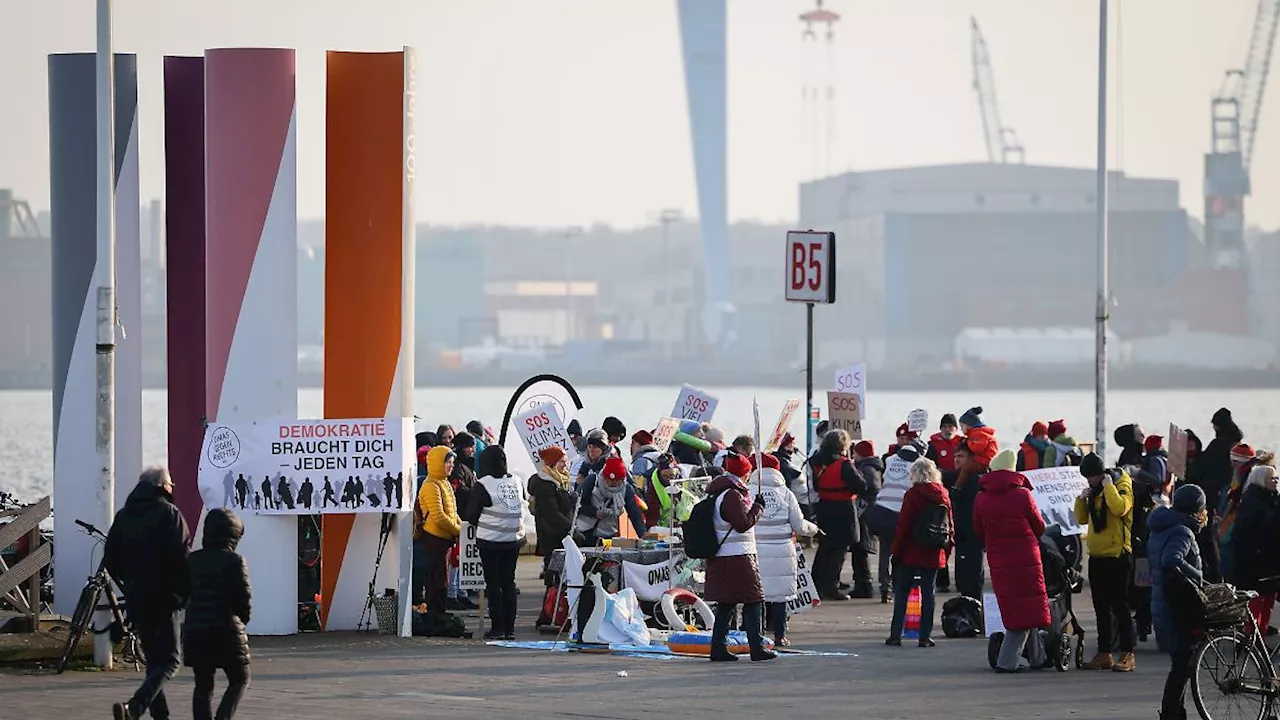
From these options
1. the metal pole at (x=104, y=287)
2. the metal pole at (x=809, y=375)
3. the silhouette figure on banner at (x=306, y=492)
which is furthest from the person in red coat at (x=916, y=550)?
the metal pole at (x=104, y=287)

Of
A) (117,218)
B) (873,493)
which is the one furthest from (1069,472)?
(117,218)

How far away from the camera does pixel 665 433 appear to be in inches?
854

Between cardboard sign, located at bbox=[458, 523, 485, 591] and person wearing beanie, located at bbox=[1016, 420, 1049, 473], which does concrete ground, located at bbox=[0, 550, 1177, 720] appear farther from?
person wearing beanie, located at bbox=[1016, 420, 1049, 473]

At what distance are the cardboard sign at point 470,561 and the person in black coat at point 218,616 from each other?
678cm

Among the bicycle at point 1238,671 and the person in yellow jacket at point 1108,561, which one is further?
the person in yellow jacket at point 1108,561

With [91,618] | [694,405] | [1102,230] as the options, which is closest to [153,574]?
[91,618]

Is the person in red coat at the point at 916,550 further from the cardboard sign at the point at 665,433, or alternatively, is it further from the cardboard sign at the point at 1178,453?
the cardboard sign at the point at 665,433

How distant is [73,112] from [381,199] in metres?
2.71

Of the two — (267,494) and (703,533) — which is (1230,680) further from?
(267,494)

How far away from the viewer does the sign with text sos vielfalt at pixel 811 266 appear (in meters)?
19.6

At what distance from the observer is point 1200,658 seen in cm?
1134

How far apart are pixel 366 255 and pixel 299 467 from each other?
171 cm

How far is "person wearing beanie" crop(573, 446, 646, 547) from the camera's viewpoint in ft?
56.3

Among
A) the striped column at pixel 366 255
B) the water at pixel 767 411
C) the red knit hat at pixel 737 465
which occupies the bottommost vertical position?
the water at pixel 767 411
